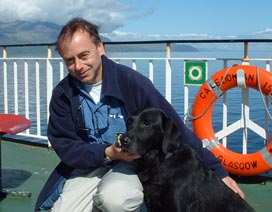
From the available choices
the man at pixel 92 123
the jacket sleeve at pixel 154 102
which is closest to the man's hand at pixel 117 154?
the man at pixel 92 123

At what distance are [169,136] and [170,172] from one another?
0.16m

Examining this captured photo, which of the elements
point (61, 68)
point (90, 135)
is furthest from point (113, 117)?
point (61, 68)

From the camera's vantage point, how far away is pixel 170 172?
1926 mm

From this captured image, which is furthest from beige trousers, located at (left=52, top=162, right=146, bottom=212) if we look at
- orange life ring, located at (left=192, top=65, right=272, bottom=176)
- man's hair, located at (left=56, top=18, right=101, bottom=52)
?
orange life ring, located at (left=192, top=65, right=272, bottom=176)

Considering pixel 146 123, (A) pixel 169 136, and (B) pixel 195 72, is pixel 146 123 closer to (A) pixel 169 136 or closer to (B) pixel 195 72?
(A) pixel 169 136

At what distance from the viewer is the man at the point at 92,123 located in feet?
6.66

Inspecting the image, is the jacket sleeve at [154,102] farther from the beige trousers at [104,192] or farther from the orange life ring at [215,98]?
the orange life ring at [215,98]

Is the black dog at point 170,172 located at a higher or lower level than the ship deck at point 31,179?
higher

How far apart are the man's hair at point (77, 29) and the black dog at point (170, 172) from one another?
45cm

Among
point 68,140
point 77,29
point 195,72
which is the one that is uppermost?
point 77,29

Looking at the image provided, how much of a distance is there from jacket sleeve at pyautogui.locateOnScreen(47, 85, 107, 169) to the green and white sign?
5.61 ft

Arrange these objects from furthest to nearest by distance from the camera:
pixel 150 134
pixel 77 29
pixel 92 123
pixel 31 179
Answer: pixel 31 179
pixel 92 123
pixel 77 29
pixel 150 134

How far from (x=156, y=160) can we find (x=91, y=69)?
53 centimetres

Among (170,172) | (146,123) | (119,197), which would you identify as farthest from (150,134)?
(119,197)
